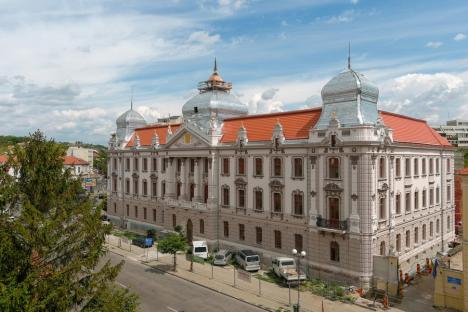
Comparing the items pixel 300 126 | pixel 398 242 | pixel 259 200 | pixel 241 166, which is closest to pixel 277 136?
pixel 300 126

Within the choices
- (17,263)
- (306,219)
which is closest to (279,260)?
(306,219)

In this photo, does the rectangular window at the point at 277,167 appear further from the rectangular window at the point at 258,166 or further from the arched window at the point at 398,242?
the arched window at the point at 398,242

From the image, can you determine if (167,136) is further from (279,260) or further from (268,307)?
(268,307)

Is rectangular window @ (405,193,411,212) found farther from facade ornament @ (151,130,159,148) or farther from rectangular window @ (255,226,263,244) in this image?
facade ornament @ (151,130,159,148)

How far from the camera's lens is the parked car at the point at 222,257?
39938 mm

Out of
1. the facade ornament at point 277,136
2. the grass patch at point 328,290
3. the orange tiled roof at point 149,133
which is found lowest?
the grass patch at point 328,290

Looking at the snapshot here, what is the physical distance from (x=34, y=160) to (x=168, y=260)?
2980 centimetres

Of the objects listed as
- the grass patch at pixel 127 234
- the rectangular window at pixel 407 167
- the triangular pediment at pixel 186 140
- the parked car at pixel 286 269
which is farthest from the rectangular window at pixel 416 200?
the grass patch at pixel 127 234

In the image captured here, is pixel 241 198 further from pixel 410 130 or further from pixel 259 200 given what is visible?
pixel 410 130

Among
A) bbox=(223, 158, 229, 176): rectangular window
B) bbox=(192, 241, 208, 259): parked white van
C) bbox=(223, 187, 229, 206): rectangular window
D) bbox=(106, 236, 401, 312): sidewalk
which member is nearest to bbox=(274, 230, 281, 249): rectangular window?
bbox=(106, 236, 401, 312): sidewalk

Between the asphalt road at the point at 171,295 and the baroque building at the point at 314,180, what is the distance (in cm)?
873

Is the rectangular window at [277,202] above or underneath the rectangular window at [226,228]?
above

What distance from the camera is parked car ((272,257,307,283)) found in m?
33.1

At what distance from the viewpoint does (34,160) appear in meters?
15.6
